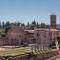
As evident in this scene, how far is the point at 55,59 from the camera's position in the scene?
1841 centimetres

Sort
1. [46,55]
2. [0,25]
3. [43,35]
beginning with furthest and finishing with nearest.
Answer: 1. [0,25]
2. [43,35]
3. [46,55]

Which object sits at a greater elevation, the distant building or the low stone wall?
the distant building

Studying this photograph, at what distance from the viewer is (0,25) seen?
172 ft

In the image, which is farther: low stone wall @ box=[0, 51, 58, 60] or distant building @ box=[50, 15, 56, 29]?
distant building @ box=[50, 15, 56, 29]

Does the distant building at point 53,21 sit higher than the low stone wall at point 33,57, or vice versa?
the distant building at point 53,21

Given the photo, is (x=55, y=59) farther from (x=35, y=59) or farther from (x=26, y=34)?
(x=26, y=34)

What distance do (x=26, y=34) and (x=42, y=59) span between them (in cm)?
1388

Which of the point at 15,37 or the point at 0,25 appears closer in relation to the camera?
the point at 15,37

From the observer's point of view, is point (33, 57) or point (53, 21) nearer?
point (33, 57)

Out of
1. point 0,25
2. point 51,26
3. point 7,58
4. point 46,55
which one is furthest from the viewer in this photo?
point 0,25

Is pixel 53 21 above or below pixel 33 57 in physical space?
above

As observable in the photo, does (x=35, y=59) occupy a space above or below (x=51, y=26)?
below

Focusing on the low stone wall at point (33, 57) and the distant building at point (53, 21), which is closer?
the low stone wall at point (33, 57)

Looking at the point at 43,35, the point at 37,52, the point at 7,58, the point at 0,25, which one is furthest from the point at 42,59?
the point at 0,25
